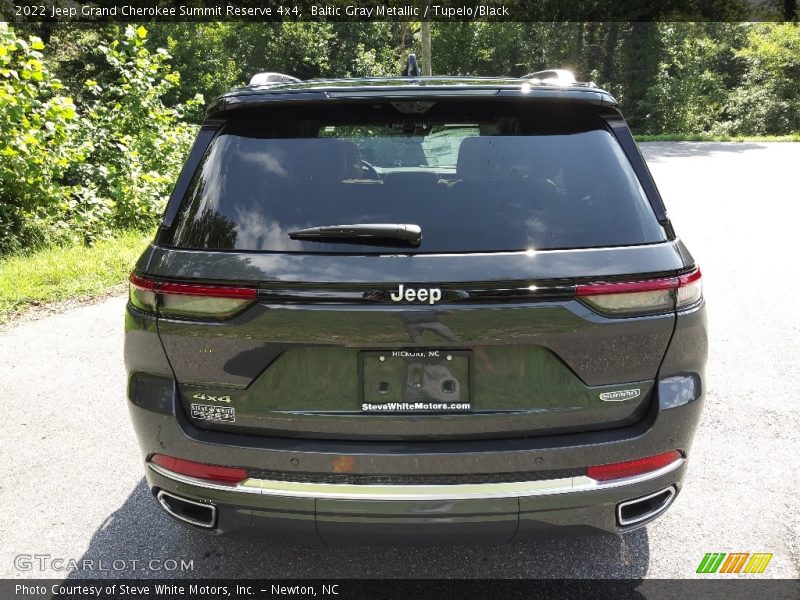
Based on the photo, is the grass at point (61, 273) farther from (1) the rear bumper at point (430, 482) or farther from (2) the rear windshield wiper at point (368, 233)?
(2) the rear windshield wiper at point (368, 233)

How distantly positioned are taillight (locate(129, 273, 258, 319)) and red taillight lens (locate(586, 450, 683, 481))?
1.24m

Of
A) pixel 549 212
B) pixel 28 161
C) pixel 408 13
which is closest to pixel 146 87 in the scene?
pixel 28 161

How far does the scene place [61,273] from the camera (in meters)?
7.39

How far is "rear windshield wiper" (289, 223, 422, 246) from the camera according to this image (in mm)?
2074

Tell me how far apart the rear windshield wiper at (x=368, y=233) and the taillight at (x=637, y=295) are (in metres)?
0.55

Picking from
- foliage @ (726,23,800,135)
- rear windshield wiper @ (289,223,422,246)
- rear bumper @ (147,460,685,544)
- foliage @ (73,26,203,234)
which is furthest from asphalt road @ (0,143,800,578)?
foliage @ (726,23,800,135)

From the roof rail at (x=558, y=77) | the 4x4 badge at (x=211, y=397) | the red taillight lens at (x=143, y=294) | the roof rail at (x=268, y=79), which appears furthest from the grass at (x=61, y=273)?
the roof rail at (x=558, y=77)

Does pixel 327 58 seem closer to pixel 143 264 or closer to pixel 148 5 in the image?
pixel 148 5

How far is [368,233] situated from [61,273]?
6.48 m

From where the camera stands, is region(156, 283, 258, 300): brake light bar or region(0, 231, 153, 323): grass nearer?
region(156, 283, 258, 300): brake light bar

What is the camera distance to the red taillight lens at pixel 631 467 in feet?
6.99

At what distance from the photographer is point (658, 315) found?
6.97 feet

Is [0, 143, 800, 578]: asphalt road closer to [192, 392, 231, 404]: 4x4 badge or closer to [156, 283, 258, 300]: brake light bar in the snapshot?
[192, 392, 231, 404]: 4x4 badge

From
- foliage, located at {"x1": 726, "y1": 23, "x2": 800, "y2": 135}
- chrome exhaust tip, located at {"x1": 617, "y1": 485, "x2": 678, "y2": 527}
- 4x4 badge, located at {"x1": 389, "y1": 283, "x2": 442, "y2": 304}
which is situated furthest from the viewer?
foliage, located at {"x1": 726, "y1": 23, "x2": 800, "y2": 135}
